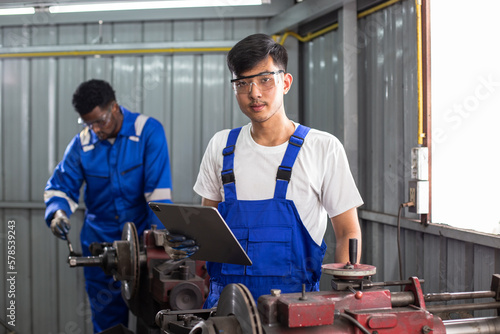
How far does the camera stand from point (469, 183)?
2506 mm

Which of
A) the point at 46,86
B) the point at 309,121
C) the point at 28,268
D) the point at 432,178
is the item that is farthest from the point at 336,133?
the point at 28,268

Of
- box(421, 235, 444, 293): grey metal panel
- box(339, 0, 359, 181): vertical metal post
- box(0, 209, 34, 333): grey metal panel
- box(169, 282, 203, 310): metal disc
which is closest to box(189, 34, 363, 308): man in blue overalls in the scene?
box(169, 282, 203, 310): metal disc

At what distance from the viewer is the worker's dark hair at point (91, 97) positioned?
3225 millimetres

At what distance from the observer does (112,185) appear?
3.39 m

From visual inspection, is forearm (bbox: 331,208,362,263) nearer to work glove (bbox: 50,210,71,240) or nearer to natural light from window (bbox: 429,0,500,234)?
natural light from window (bbox: 429,0,500,234)

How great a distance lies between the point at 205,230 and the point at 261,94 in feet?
1.85

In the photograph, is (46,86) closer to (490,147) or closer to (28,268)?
(28,268)

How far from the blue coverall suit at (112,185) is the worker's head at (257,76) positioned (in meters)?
1.56

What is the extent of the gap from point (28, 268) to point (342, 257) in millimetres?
3331

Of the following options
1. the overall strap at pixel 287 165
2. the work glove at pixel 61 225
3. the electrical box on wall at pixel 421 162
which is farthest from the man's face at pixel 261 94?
the work glove at pixel 61 225

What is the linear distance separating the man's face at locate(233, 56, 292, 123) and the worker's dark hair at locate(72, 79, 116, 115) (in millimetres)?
1620

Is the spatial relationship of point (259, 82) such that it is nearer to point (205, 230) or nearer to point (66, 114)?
point (205, 230)

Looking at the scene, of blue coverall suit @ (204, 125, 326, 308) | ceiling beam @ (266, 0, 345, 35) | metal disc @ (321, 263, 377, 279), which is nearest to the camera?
metal disc @ (321, 263, 377, 279)

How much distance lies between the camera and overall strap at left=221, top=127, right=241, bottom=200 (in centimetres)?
191
